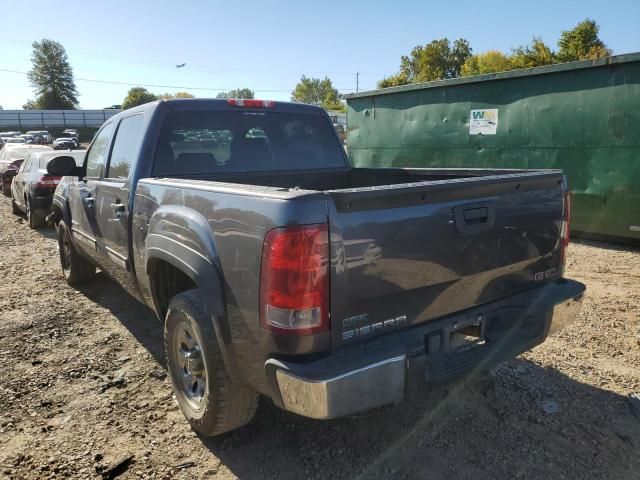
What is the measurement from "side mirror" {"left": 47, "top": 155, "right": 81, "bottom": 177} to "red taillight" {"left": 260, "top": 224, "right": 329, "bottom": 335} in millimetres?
3312

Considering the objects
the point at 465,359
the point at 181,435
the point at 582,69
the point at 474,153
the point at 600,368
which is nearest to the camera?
the point at 465,359

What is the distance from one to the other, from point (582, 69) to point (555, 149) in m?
1.22

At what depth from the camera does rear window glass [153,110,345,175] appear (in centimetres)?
361

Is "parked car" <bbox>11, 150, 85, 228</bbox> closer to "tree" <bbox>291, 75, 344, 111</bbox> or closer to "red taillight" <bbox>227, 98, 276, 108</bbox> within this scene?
"red taillight" <bbox>227, 98, 276, 108</bbox>

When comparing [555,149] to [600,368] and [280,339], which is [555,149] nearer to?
[600,368]

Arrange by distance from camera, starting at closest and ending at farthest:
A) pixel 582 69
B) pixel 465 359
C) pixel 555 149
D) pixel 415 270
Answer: pixel 415 270 < pixel 465 359 < pixel 582 69 < pixel 555 149

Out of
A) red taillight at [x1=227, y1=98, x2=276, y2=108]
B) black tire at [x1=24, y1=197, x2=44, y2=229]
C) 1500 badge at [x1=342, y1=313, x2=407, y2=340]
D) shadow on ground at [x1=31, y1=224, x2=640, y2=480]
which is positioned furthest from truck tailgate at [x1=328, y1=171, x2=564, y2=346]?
black tire at [x1=24, y1=197, x2=44, y2=229]

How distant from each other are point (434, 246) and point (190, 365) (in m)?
1.55

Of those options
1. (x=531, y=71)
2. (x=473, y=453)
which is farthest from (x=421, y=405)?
(x=531, y=71)

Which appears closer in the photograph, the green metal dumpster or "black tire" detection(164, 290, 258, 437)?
"black tire" detection(164, 290, 258, 437)

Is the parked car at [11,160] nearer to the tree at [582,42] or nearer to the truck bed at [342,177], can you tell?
the truck bed at [342,177]

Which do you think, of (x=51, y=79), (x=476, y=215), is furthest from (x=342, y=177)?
(x=51, y=79)

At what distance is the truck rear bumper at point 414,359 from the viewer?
6.84ft

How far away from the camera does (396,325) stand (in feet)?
7.69
